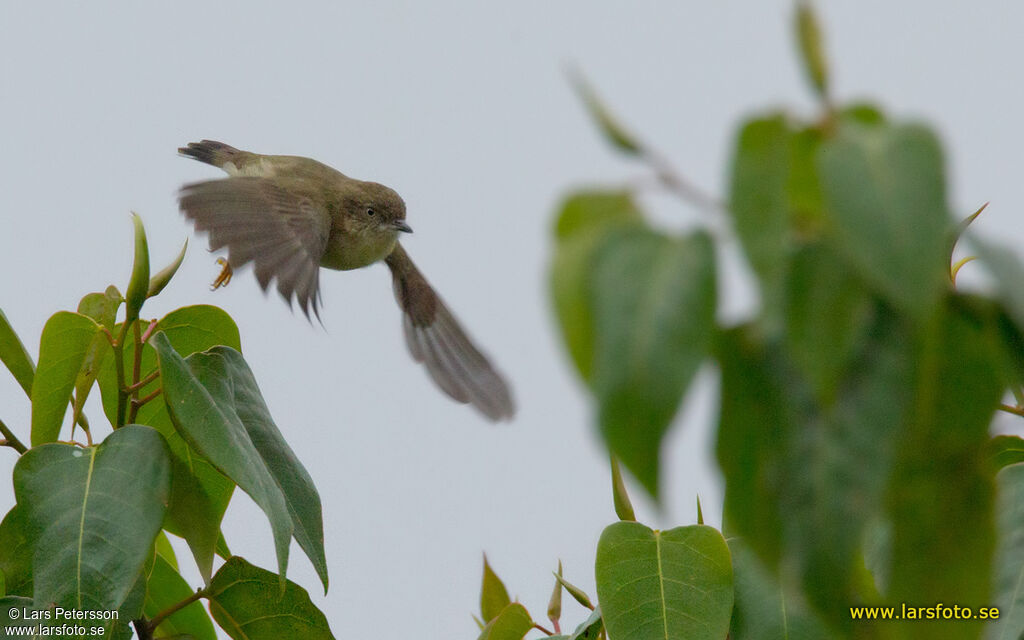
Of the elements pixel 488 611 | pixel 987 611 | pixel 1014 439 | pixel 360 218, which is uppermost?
pixel 360 218

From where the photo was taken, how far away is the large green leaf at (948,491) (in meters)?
0.77

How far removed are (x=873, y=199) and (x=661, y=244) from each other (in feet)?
0.48

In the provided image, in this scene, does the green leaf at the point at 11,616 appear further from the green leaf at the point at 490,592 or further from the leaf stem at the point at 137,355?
the green leaf at the point at 490,592

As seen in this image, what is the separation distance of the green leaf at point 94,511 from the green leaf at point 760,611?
0.95 metres

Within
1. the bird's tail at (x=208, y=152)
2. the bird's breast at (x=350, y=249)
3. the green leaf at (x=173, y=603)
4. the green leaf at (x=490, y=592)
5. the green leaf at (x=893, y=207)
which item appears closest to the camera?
the green leaf at (x=893, y=207)

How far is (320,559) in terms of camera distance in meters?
1.93

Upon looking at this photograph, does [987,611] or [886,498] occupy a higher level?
[886,498]

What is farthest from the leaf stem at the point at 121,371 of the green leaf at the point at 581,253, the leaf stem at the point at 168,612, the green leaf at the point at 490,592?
the green leaf at the point at 581,253

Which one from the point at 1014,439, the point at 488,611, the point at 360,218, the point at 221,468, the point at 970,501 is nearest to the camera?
the point at 970,501

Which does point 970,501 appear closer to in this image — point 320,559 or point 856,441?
point 856,441

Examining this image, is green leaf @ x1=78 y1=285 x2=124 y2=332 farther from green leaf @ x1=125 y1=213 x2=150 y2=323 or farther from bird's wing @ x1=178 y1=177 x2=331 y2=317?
bird's wing @ x1=178 y1=177 x2=331 y2=317

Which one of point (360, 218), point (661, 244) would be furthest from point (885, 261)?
point (360, 218)

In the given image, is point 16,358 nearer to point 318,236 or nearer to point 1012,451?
point 318,236

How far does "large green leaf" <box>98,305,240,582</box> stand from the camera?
1.93m
